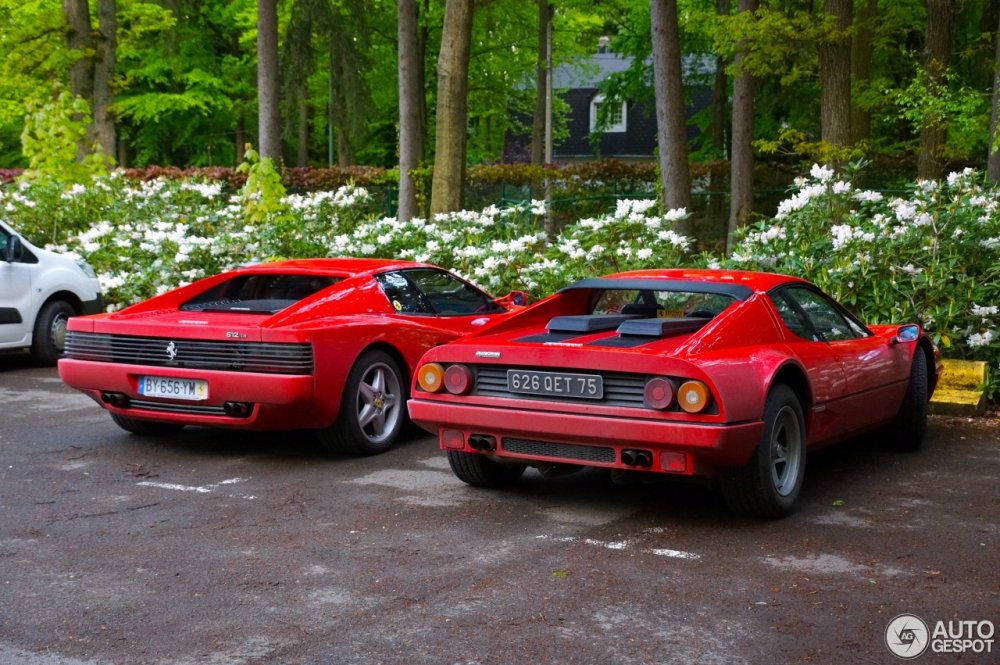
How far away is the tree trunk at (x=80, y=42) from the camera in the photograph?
87.7 feet

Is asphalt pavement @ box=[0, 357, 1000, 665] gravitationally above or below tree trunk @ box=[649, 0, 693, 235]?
below

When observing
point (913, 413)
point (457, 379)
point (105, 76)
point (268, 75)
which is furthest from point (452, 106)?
point (105, 76)

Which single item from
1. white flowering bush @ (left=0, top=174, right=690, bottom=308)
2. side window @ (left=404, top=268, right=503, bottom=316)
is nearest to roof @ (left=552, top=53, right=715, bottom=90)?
white flowering bush @ (left=0, top=174, right=690, bottom=308)

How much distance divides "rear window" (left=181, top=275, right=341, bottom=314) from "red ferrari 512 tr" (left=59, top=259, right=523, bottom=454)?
0.01 meters

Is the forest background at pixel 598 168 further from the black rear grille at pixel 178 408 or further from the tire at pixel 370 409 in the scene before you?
the black rear grille at pixel 178 408

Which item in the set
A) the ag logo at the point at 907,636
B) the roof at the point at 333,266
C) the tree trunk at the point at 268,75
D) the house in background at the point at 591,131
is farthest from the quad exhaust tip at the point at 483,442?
the house in background at the point at 591,131

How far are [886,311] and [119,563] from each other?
725 cm

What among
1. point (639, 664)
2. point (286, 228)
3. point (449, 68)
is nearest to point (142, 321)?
point (639, 664)

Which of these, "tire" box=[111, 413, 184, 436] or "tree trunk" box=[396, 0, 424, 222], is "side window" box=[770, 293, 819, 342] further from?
"tree trunk" box=[396, 0, 424, 222]

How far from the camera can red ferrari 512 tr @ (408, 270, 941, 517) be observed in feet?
19.1

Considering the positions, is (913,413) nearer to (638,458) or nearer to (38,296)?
(638,458)

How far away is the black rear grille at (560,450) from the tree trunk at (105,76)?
2403 centimetres

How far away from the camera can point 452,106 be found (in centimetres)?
1706

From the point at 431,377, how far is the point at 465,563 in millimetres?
1385
